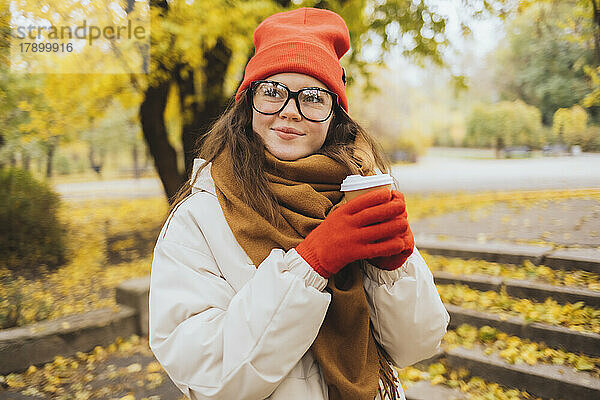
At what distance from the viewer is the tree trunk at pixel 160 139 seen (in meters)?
5.91

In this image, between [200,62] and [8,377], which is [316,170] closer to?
[8,377]

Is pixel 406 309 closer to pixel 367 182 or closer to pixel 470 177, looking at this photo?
pixel 367 182

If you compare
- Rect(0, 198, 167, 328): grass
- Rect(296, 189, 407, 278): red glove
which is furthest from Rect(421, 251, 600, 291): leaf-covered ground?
Rect(0, 198, 167, 328): grass

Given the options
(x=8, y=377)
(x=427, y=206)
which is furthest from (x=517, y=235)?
(x=8, y=377)

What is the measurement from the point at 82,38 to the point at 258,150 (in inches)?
150

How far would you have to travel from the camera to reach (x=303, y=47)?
1.44m

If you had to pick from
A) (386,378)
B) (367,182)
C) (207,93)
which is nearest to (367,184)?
(367,182)

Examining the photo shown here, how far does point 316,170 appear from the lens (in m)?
1.41

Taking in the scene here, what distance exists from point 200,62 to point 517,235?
13.9ft

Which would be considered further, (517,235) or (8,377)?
(517,235)

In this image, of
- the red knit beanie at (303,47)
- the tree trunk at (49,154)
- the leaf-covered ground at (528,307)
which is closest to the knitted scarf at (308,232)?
the red knit beanie at (303,47)

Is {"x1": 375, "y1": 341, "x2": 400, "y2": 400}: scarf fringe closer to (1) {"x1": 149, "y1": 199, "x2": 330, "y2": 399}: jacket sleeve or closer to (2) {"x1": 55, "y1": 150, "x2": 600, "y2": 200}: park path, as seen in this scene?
(1) {"x1": 149, "y1": 199, "x2": 330, "y2": 399}: jacket sleeve

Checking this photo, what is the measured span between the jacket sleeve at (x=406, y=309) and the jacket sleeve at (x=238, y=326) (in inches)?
10.0

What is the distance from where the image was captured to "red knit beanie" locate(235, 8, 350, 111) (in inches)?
56.1
